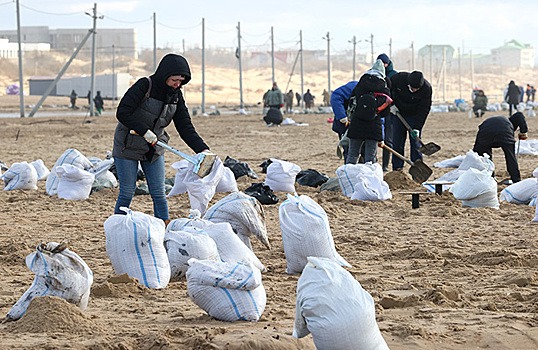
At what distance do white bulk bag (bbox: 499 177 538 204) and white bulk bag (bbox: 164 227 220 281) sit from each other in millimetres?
4664

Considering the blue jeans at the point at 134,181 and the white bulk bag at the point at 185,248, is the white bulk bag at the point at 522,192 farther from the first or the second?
the white bulk bag at the point at 185,248

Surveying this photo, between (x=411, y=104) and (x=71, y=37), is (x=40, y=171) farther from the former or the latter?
(x=71, y=37)

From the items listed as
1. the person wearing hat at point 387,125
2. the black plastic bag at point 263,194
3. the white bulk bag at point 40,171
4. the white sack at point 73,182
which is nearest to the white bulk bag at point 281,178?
the black plastic bag at point 263,194

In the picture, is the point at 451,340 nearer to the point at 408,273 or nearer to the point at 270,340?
the point at 270,340

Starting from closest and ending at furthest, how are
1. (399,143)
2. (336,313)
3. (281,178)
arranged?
(336,313) < (281,178) < (399,143)

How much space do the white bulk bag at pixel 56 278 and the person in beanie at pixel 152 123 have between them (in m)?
2.15

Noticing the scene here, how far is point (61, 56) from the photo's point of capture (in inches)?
4075

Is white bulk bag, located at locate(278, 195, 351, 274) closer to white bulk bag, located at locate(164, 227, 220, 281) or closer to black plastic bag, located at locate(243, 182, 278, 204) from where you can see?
white bulk bag, located at locate(164, 227, 220, 281)

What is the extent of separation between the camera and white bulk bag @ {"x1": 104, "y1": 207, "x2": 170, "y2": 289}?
568cm

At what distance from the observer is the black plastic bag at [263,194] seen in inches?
381

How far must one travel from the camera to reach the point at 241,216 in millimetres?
6539

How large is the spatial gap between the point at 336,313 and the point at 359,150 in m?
7.06

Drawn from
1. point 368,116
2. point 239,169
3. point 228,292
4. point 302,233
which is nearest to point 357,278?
point 302,233

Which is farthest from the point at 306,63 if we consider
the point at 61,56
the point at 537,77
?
the point at 61,56
